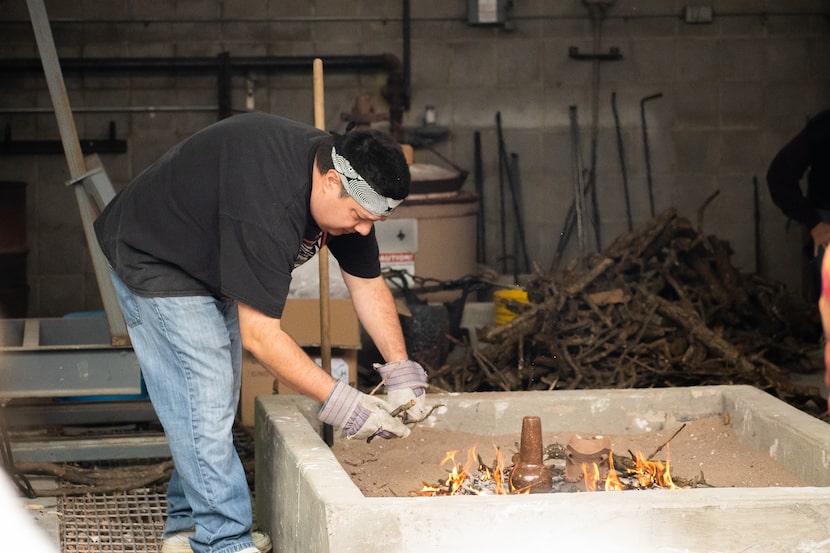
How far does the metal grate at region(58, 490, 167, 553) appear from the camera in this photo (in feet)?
14.0

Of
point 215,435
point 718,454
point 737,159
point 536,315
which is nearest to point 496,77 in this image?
point 737,159

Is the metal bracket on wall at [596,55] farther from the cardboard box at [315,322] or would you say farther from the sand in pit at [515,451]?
the sand in pit at [515,451]

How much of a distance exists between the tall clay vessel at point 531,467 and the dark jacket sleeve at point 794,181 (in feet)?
8.53

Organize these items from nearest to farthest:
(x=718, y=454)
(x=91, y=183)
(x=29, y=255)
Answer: (x=718, y=454), (x=91, y=183), (x=29, y=255)

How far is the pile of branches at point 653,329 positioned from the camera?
6.11 m

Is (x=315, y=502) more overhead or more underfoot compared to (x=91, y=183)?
more underfoot

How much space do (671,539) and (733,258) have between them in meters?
6.04

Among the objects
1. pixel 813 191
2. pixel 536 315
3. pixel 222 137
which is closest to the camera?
pixel 222 137

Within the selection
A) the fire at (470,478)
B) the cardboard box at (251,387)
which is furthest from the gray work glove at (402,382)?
the cardboard box at (251,387)

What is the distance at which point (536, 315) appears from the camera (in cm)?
641

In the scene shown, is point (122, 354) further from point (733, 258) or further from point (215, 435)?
point (733, 258)

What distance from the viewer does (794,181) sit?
18.6ft

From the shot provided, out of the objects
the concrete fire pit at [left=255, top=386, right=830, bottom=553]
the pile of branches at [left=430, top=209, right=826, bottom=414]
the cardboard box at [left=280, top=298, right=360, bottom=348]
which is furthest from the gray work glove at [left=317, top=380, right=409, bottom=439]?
the pile of branches at [left=430, top=209, right=826, bottom=414]

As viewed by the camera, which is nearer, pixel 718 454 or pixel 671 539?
pixel 671 539
